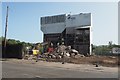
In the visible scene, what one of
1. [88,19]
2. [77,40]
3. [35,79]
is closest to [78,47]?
[77,40]

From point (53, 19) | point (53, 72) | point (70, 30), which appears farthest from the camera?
point (53, 19)

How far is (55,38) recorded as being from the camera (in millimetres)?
87812

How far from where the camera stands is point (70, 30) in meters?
84.9

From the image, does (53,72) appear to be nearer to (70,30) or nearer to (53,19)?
(70,30)

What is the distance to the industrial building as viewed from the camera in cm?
7812

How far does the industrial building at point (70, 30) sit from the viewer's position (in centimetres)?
7812

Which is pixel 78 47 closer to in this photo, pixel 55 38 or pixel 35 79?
pixel 55 38

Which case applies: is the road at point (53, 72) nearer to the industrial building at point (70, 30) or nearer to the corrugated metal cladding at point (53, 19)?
the industrial building at point (70, 30)

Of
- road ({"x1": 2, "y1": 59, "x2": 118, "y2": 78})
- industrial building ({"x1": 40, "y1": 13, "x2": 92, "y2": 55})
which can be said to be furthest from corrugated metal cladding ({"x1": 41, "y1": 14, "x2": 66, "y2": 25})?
road ({"x1": 2, "y1": 59, "x2": 118, "y2": 78})

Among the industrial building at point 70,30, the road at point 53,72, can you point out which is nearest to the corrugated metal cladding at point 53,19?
the industrial building at point 70,30

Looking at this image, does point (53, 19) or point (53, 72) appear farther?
point (53, 19)

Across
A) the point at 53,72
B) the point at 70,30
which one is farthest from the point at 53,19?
the point at 53,72

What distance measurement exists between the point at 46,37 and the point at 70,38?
36.7 feet

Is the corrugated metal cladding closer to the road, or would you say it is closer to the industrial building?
the industrial building
